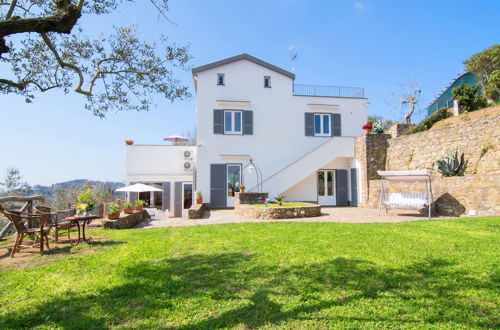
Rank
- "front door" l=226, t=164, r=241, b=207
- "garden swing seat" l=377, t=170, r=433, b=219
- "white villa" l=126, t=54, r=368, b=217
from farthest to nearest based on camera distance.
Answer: "front door" l=226, t=164, r=241, b=207, "white villa" l=126, t=54, r=368, b=217, "garden swing seat" l=377, t=170, r=433, b=219

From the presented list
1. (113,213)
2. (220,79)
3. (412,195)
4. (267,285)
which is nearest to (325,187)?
(412,195)

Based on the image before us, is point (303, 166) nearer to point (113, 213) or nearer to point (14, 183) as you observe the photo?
point (113, 213)

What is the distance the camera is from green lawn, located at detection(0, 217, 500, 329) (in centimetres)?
254

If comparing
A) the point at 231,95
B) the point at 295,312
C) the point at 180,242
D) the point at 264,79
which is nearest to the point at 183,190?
the point at 231,95

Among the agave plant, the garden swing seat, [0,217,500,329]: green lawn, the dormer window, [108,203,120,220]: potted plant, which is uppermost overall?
the dormer window

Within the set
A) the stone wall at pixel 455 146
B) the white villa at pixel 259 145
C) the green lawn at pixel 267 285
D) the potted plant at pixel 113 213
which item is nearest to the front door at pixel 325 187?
the white villa at pixel 259 145

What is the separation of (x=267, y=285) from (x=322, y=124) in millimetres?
14574

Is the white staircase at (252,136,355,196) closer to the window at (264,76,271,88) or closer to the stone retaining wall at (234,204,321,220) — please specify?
the stone retaining wall at (234,204,321,220)

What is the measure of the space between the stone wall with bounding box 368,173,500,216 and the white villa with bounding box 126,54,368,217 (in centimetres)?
528

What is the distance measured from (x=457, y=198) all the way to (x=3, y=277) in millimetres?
11852

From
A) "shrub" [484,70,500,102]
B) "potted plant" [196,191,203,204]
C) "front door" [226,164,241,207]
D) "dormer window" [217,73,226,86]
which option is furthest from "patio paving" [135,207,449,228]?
"shrub" [484,70,500,102]

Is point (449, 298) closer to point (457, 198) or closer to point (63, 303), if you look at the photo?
point (63, 303)

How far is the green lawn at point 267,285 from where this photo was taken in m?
2.54

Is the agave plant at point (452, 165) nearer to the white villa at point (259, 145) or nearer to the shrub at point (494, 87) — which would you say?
the white villa at point (259, 145)
